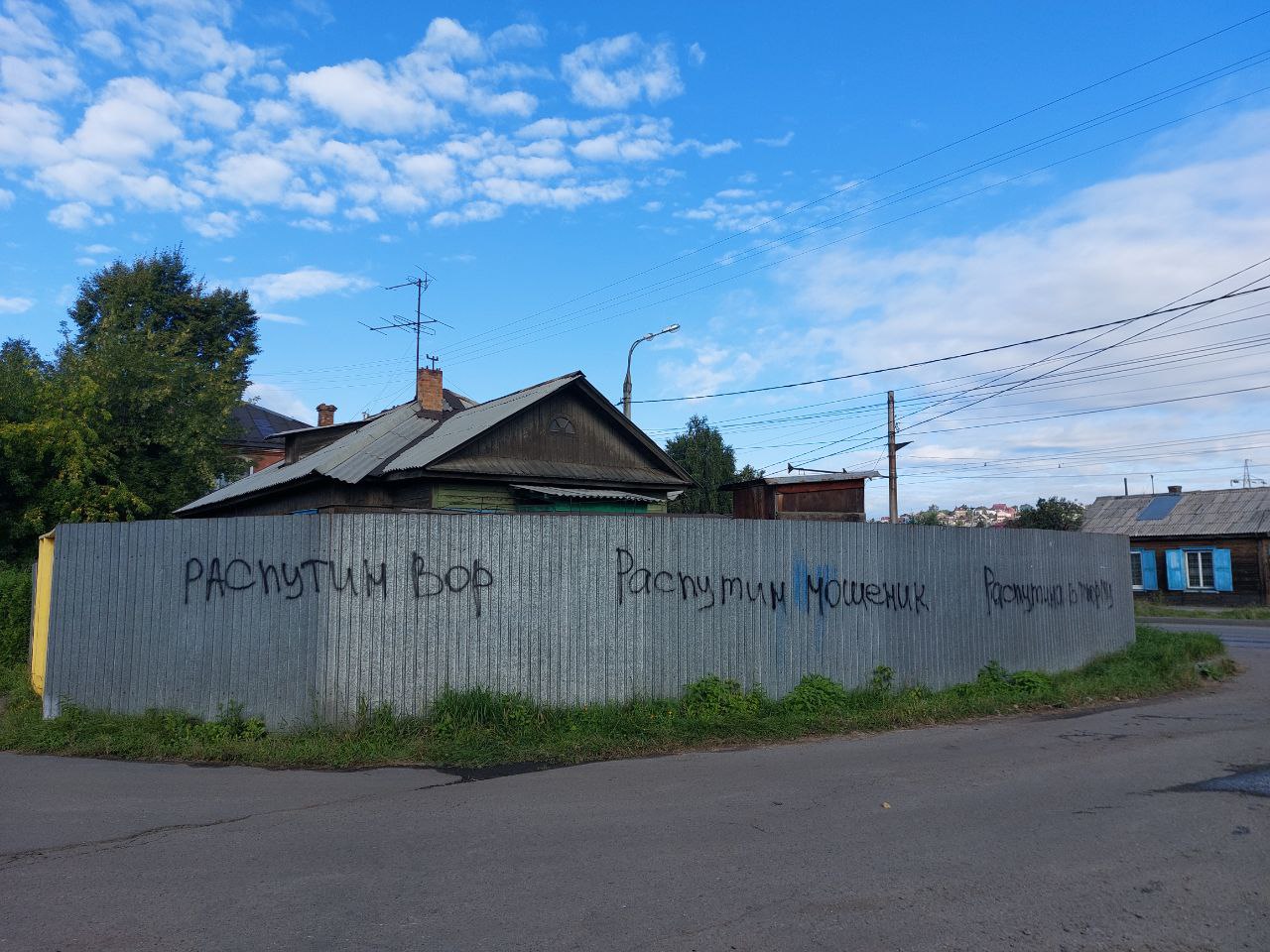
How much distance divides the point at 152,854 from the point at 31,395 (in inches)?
659

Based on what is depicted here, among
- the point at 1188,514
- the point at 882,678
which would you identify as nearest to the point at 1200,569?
the point at 1188,514

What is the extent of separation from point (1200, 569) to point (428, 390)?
31.8 m

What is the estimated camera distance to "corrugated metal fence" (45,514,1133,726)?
874 centimetres

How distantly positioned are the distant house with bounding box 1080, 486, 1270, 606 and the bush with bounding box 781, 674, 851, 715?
27.5 metres

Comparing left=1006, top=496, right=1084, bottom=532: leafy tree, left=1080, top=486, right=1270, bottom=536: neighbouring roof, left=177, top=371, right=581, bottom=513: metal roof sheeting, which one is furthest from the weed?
left=1006, top=496, right=1084, bottom=532: leafy tree

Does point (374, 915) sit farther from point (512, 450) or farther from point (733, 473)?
point (733, 473)

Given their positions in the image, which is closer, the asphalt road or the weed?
the asphalt road

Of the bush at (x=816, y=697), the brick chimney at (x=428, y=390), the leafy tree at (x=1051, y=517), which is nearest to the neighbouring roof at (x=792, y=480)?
the brick chimney at (x=428, y=390)

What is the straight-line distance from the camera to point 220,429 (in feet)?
72.4

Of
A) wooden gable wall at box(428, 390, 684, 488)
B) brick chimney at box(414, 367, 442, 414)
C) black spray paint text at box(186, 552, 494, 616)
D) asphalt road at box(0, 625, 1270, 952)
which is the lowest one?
asphalt road at box(0, 625, 1270, 952)

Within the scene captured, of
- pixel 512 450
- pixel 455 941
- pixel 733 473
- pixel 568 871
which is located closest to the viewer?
pixel 455 941

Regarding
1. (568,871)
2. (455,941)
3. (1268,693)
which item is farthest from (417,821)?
(1268,693)

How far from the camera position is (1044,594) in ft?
44.9

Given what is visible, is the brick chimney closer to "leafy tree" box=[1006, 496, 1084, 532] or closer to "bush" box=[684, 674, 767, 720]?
"bush" box=[684, 674, 767, 720]
